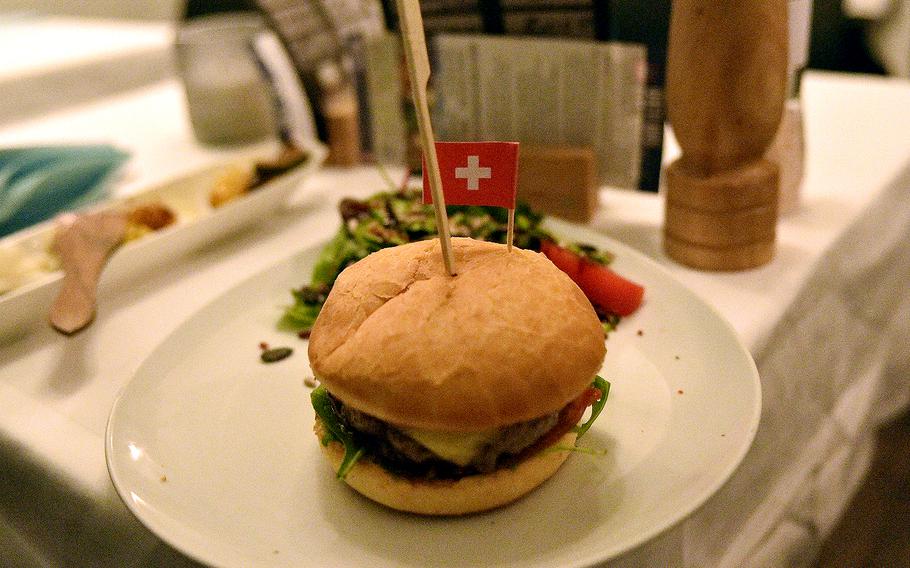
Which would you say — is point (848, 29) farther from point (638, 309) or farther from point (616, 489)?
point (616, 489)

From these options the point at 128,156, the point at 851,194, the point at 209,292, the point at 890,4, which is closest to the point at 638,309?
the point at 851,194

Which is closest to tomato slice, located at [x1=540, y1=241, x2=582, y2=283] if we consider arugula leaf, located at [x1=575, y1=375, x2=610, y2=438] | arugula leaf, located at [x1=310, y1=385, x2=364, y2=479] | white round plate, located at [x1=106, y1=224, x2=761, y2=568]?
white round plate, located at [x1=106, y1=224, x2=761, y2=568]

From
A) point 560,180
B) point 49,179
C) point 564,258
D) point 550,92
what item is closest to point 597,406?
point 564,258

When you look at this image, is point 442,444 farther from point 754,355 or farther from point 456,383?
point 754,355

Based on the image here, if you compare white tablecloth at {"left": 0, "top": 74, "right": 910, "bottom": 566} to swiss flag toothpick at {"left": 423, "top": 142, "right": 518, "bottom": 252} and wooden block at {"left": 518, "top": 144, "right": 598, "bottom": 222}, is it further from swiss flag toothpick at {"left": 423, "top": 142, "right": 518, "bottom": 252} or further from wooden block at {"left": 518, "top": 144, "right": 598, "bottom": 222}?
swiss flag toothpick at {"left": 423, "top": 142, "right": 518, "bottom": 252}

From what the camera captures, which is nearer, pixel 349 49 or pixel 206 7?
pixel 349 49

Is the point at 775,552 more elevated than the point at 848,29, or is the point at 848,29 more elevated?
the point at 848,29
